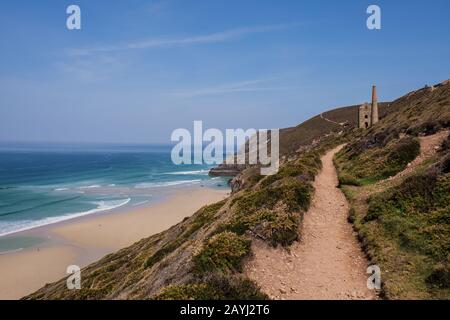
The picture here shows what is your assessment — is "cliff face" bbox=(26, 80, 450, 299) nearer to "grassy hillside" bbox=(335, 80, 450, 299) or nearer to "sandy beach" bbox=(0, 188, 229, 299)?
"grassy hillside" bbox=(335, 80, 450, 299)

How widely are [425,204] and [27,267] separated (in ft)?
126

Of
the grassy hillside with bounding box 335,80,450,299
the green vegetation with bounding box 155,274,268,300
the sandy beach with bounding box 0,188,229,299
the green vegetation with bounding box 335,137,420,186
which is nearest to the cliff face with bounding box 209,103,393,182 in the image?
the sandy beach with bounding box 0,188,229,299

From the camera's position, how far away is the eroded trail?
377 inches

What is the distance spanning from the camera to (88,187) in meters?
92.2

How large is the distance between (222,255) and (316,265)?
3285 millimetres

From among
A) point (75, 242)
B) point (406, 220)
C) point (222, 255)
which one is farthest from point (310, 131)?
point (222, 255)

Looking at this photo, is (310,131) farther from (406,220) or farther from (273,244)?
(273,244)

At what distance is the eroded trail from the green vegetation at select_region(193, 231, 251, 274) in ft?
1.31

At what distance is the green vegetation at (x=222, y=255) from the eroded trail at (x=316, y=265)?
15.7 inches

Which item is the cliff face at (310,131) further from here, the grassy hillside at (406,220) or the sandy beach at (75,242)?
the grassy hillside at (406,220)

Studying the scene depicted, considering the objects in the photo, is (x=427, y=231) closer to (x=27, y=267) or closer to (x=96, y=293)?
(x=96, y=293)

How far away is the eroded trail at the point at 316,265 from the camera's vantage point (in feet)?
31.4

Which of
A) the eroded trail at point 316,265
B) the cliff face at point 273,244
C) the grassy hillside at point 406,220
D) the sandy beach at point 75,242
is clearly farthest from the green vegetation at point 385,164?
the sandy beach at point 75,242

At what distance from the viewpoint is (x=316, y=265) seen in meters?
11.3
